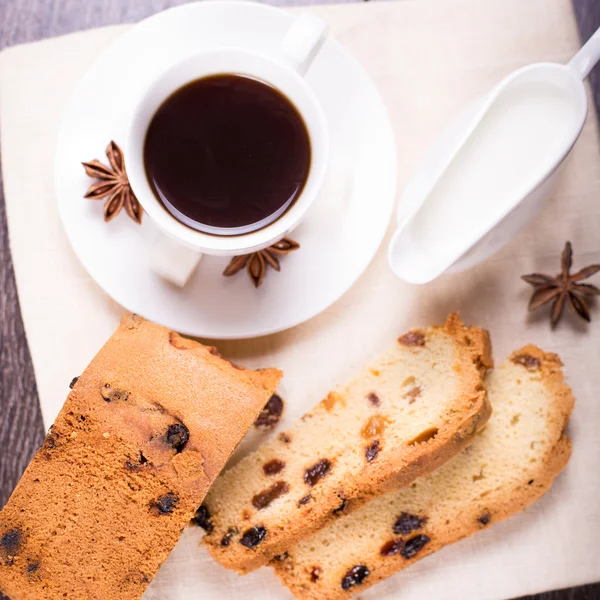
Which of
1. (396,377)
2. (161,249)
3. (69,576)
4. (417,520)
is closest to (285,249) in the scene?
(161,249)

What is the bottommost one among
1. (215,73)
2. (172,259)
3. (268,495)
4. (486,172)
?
(268,495)

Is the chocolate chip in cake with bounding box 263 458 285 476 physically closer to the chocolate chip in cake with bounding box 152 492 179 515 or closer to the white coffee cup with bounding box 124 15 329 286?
the chocolate chip in cake with bounding box 152 492 179 515

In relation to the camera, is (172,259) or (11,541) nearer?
(11,541)

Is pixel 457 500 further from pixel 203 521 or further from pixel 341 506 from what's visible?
pixel 203 521

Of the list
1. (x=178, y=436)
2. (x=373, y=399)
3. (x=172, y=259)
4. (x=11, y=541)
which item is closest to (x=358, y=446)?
(x=373, y=399)

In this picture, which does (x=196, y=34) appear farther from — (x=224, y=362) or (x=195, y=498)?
(x=195, y=498)

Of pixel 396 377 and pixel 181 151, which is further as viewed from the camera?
pixel 396 377

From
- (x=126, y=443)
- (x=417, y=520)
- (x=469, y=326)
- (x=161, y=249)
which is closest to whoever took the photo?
(x=126, y=443)
